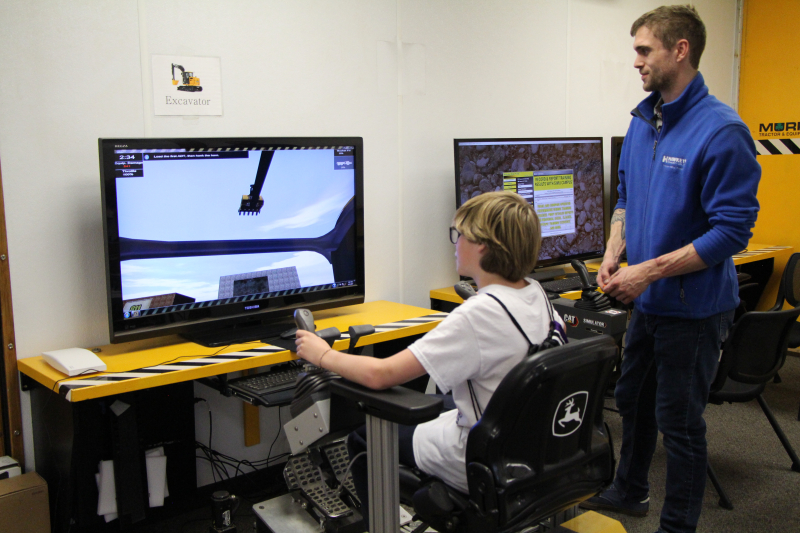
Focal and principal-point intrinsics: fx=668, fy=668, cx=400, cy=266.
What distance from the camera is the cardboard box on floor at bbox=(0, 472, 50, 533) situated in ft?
6.72

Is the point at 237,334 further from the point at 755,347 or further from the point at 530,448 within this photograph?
the point at 755,347

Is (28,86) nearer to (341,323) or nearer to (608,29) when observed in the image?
(341,323)

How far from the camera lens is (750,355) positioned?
2.72m

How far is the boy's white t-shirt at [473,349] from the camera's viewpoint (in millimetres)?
1438

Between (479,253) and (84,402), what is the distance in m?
1.38

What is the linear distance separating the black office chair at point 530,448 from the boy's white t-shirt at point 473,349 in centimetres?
8

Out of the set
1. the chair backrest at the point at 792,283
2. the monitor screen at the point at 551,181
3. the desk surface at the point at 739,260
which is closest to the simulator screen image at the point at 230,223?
the desk surface at the point at 739,260

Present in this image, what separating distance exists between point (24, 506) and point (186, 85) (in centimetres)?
153

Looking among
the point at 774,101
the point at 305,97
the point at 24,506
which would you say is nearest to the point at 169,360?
the point at 24,506

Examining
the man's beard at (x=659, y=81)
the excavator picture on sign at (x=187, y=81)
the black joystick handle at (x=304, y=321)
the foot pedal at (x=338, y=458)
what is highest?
the excavator picture on sign at (x=187, y=81)

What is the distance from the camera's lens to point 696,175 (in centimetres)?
208

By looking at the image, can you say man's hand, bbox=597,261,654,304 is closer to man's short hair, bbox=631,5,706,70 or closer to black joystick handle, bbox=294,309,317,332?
man's short hair, bbox=631,5,706,70

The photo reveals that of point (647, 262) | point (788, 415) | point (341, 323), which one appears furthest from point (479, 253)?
point (788, 415)

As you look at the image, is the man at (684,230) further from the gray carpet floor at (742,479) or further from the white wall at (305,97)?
the white wall at (305,97)
